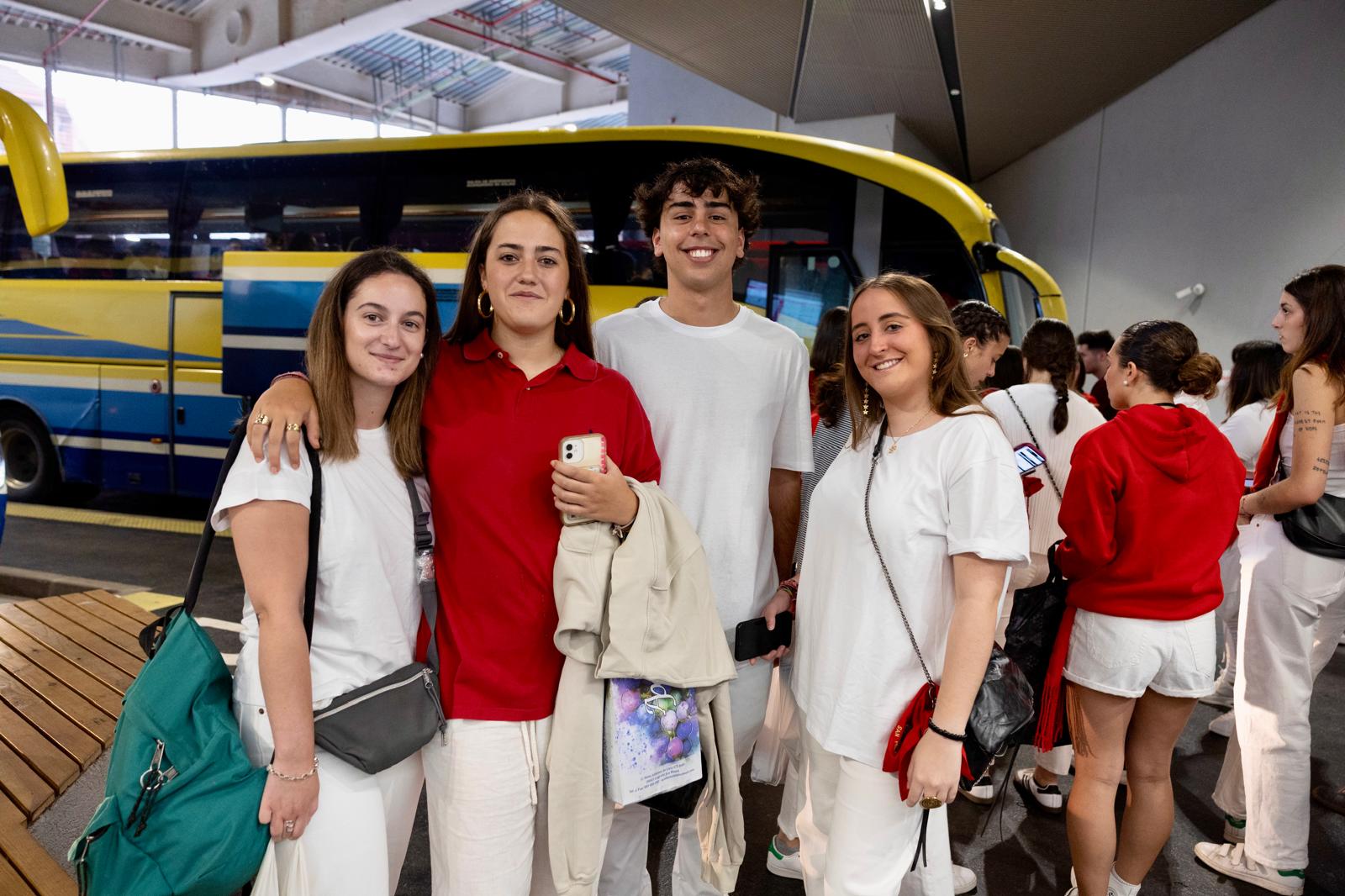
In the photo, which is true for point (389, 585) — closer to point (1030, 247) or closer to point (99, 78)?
point (1030, 247)

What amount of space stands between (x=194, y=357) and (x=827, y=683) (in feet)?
23.7

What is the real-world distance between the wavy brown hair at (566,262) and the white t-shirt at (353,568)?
38cm

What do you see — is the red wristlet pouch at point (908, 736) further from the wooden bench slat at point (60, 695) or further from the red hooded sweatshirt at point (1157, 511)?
the wooden bench slat at point (60, 695)

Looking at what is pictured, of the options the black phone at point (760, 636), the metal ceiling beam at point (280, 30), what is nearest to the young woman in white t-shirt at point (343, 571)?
the black phone at point (760, 636)

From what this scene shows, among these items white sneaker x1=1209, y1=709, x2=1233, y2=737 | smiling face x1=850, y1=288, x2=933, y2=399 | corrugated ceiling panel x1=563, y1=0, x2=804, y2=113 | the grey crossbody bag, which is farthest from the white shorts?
corrugated ceiling panel x1=563, y1=0, x2=804, y2=113

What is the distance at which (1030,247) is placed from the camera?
12516 millimetres

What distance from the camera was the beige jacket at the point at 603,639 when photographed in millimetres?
1588

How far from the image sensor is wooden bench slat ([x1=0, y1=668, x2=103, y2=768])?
2.72 meters

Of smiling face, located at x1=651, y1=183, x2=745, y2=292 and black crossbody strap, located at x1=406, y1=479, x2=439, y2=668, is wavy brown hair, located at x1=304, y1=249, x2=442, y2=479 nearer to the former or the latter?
black crossbody strap, located at x1=406, y1=479, x2=439, y2=668

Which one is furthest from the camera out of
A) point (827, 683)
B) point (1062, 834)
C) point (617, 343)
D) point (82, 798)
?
point (1062, 834)

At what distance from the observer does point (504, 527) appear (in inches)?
65.3

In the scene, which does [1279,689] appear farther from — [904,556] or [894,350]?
[894,350]

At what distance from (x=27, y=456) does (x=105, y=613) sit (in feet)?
18.5

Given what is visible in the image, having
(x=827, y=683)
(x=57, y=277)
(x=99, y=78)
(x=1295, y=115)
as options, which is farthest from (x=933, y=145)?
(x=99, y=78)
